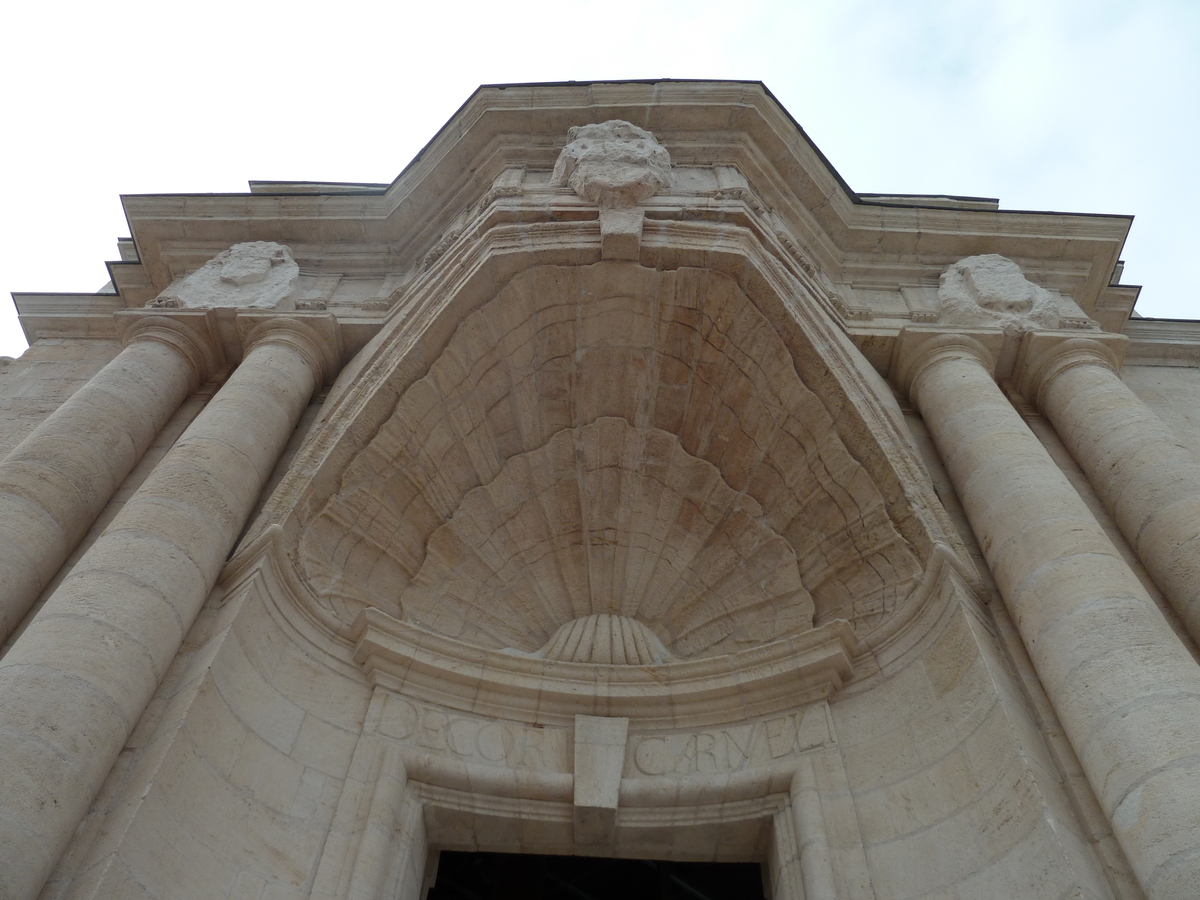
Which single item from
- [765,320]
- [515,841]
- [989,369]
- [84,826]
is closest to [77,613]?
[84,826]

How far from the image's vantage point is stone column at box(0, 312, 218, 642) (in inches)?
230

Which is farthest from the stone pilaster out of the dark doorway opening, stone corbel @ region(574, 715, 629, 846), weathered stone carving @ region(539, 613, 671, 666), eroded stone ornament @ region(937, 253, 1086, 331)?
eroded stone ornament @ region(937, 253, 1086, 331)

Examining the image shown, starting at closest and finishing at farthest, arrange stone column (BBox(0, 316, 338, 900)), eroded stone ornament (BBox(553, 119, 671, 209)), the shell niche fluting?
stone column (BBox(0, 316, 338, 900)), the shell niche fluting, eroded stone ornament (BBox(553, 119, 671, 209))

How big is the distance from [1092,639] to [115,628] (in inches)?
209

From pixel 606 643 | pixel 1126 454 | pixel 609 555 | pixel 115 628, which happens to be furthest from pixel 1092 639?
pixel 115 628

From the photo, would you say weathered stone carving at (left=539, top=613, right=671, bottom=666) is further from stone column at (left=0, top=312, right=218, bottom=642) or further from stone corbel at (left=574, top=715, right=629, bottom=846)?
stone column at (left=0, top=312, right=218, bottom=642)

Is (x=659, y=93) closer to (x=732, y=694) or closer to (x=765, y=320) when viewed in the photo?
(x=765, y=320)

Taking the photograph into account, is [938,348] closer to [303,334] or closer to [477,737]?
[477,737]

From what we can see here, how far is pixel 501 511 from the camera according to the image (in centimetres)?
839

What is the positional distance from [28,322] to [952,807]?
954 centimetres

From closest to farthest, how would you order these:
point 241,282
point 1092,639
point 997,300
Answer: point 1092,639
point 997,300
point 241,282

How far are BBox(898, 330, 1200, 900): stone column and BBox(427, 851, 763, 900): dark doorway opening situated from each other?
2547 millimetres

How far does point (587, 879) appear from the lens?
21.6 feet

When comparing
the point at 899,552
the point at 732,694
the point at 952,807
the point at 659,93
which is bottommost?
the point at 952,807
